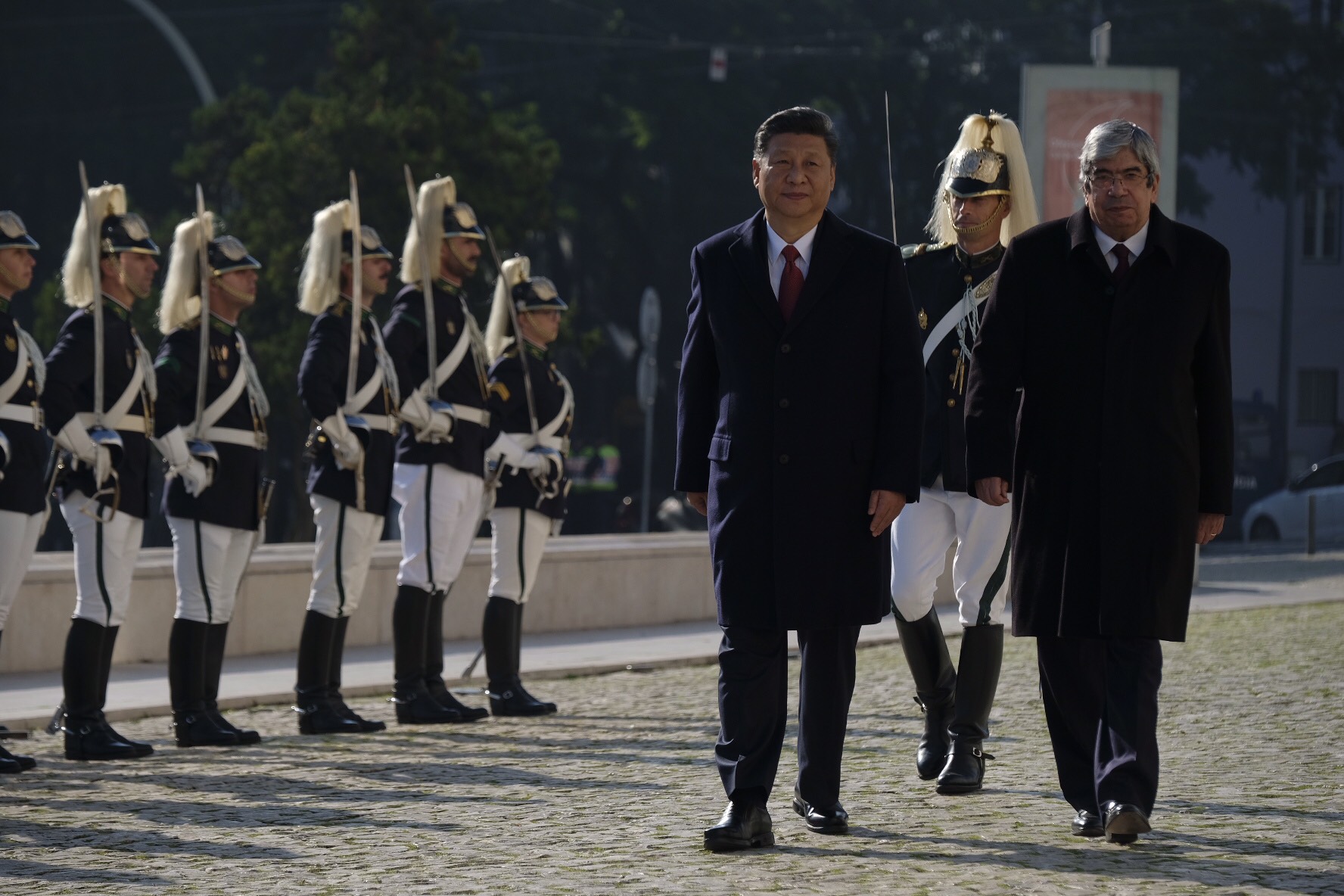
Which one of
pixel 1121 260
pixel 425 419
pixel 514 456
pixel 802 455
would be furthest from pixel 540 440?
pixel 1121 260

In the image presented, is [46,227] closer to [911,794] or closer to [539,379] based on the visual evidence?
[539,379]

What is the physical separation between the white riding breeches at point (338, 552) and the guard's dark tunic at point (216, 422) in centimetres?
38

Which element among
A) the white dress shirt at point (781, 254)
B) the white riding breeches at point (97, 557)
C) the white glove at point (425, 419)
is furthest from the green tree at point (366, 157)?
the white dress shirt at point (781, 254)

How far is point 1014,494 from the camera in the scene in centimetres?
648

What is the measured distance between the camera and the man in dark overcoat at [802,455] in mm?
6336

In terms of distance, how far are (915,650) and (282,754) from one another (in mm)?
2912

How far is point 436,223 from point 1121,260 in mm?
5056

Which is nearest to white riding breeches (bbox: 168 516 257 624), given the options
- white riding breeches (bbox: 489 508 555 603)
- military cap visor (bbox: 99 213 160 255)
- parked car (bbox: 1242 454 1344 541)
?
military cap visor (bbox: 99 213 160 255)

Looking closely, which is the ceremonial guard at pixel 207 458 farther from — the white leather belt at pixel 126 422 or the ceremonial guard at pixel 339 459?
the ceremonial guard at pixel 339 459

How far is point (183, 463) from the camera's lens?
9344 mm

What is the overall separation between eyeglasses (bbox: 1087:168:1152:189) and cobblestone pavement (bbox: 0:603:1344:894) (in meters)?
1.92

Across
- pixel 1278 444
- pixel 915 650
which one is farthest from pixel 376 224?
pixel 1278 444

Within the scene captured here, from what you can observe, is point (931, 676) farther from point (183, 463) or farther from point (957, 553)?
point (183, 463)

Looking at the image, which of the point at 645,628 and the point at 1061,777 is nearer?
the point at 1061,777
